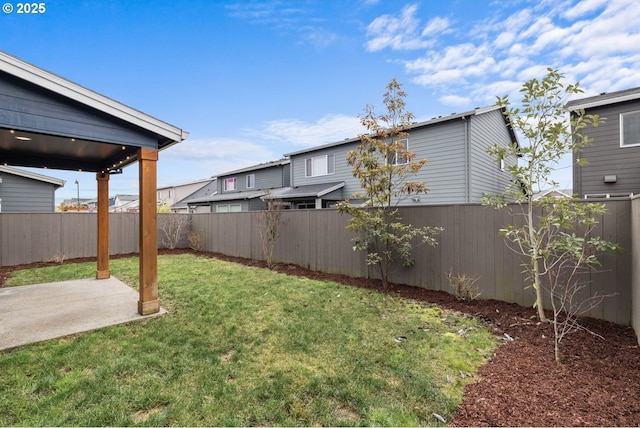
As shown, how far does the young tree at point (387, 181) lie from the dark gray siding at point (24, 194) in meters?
14.9

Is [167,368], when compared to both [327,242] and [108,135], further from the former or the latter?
[327,242]

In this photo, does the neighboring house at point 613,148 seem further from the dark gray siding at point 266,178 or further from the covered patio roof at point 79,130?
the dark gray siding at point 266,178

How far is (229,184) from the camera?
22281 millimetres

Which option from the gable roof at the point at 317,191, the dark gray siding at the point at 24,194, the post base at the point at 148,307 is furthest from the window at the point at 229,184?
the post base at the point at 148,307

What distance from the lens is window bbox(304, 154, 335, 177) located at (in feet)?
49.6

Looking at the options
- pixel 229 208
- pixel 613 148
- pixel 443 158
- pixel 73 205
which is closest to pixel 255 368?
pixel 443 158

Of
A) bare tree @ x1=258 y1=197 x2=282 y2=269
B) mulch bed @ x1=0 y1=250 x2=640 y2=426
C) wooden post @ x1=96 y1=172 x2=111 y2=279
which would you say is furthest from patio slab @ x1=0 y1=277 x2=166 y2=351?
mulch bed @ x1=0 y1=250 x2=640 y2=426

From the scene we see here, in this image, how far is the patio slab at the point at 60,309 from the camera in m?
3.79

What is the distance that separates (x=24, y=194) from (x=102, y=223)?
9.81 meters

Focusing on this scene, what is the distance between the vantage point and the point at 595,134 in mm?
8883

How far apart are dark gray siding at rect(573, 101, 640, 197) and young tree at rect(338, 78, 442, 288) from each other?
7.12 metres

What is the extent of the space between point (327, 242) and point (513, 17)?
7204mm

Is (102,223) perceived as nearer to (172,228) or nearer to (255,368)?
(172,228)

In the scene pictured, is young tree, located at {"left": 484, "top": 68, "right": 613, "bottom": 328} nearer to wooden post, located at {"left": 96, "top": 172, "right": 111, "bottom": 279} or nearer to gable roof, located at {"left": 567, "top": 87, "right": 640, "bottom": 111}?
gable roof, located at {"left": 567, "top": 87, "right": 640, "bottom": 111}
